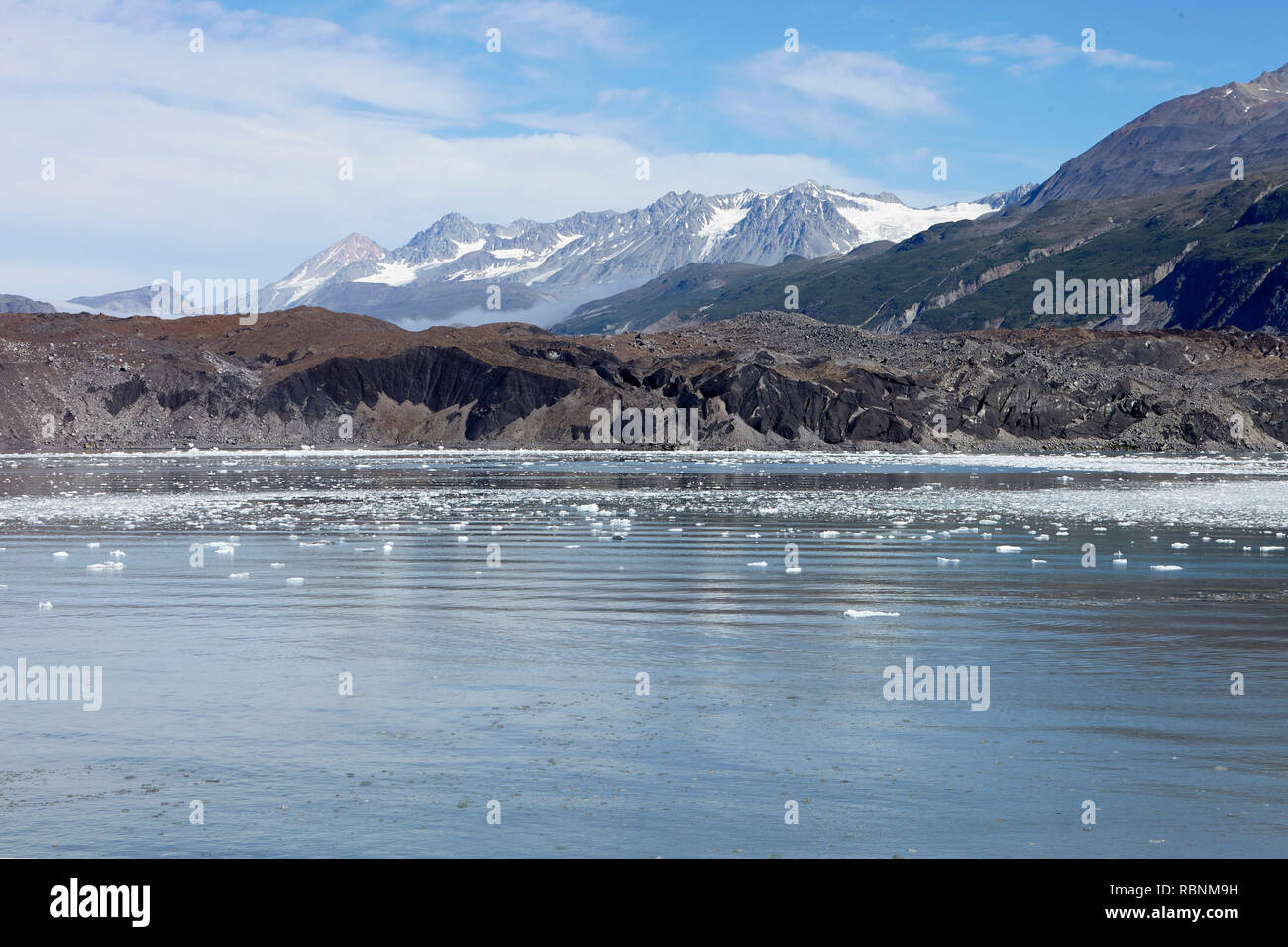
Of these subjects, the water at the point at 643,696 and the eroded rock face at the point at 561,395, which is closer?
the water at the point at 643,696

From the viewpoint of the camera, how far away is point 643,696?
14570 mm

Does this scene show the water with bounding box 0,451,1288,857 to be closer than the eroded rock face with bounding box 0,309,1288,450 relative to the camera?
Yes

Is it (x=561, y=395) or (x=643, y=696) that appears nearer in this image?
(x=643, y=696)

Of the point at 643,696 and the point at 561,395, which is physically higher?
the point at 561,395

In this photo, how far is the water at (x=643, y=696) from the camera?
9.98m

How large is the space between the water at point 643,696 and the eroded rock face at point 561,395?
322ft

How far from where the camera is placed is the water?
9984mm

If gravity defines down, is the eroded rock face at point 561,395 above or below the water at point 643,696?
above

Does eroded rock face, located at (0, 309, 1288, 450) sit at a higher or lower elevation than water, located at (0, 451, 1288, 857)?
higher

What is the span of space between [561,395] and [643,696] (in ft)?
414

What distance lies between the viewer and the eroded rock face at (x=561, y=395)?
130750mm

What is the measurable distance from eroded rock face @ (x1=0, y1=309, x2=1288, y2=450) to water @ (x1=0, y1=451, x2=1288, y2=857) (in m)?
98.2

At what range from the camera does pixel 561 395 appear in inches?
5502
